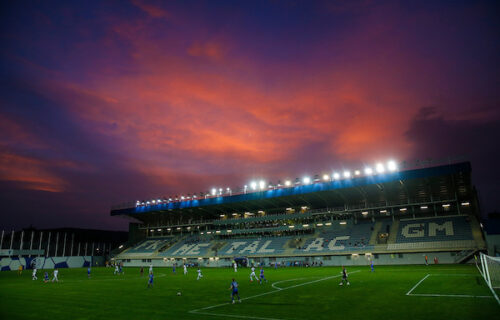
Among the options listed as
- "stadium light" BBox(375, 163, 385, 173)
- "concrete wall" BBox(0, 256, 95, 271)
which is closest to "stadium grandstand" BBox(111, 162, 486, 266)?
"stadium light" BBox(375, 163, 385, 173)

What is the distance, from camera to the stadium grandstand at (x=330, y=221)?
59.6 m

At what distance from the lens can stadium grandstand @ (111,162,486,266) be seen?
59625mm

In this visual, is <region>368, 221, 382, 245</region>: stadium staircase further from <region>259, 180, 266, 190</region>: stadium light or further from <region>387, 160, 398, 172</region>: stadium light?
<region>259, 180, 266, 190</region>: stadium light

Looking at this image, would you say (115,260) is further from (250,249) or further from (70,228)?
(250,249)

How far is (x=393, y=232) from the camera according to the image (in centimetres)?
6550

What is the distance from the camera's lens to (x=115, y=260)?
90.9 meters

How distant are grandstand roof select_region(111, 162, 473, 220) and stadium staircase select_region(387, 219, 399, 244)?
5761mm

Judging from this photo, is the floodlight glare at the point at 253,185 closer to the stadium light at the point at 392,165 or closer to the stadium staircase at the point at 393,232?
the stadium light at the point at 392,165

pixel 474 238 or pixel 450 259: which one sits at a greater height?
pixel 474 238

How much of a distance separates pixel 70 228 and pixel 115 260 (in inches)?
1368

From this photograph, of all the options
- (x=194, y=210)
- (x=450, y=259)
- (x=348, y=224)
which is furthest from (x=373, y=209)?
(x=194, y=210)

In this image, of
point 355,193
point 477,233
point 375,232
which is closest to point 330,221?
point 355,193

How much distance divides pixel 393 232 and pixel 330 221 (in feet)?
49.7

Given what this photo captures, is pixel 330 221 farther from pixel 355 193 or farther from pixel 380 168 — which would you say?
pixel 380 168
